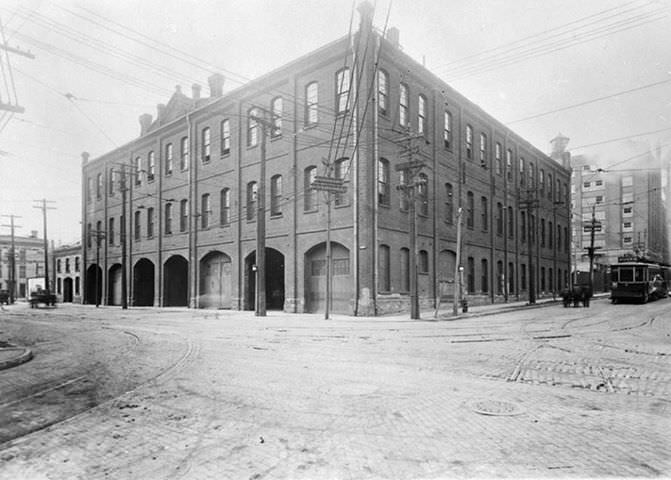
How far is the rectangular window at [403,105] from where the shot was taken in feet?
84.0

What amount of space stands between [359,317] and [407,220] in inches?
256

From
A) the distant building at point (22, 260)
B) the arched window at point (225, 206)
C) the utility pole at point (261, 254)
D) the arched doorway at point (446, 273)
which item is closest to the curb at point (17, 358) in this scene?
the utility pole at point (261, 254)

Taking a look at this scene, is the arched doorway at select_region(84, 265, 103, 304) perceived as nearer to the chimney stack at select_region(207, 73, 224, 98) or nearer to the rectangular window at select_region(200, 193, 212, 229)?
the rectangular window at select_region(200, 193, 212, 229)

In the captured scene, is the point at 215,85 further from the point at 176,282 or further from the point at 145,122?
the point at 176,282

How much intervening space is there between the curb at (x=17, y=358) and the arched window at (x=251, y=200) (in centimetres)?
1786

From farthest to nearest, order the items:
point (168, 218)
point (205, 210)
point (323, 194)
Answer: point (168, 218)
point (205, 210)
point (323, 194)

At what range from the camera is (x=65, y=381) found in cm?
794

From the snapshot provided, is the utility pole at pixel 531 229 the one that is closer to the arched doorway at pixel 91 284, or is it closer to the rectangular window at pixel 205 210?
the rectangular window at pixel 205 210

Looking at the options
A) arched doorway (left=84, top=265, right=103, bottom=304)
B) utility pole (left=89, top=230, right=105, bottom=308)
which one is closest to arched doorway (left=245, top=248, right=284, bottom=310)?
utility pole (left=89, top=230, right=105, bottom=308)

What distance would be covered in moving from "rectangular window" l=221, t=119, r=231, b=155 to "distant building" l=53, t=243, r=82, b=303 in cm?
2615

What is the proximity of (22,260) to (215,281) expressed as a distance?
6824 cm

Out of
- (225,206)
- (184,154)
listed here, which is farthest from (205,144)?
(225,206)

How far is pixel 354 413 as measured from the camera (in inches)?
222

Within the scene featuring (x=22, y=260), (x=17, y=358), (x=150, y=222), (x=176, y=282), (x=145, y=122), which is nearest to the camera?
(x=17, y=358)
